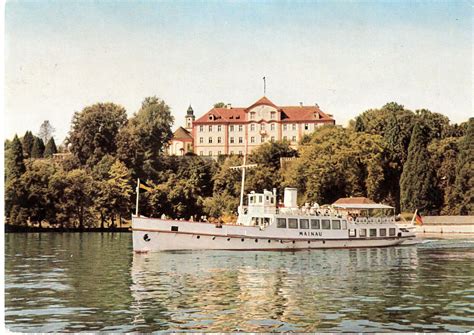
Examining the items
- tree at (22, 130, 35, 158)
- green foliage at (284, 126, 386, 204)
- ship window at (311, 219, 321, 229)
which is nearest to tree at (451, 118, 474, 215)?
green foliage at (284, 126, 386, 204)

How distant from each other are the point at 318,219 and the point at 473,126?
2088 centimetres

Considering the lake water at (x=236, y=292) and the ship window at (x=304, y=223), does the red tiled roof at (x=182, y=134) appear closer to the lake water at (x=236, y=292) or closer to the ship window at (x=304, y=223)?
the ship window at (x=304, y=223)

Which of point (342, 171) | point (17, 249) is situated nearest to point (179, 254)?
point (17, 249)

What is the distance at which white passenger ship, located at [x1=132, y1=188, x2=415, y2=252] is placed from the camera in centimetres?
3397

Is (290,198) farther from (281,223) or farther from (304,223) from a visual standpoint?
(281,223)

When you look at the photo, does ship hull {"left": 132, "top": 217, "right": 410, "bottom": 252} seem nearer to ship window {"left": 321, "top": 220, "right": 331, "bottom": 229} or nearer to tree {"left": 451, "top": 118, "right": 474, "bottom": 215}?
ship window {"left": 321, "top": 220, "right": 331, "bottom": 229}

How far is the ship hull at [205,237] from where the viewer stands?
33812 millimetres

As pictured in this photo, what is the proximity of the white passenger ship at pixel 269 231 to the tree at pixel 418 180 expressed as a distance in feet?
56.0

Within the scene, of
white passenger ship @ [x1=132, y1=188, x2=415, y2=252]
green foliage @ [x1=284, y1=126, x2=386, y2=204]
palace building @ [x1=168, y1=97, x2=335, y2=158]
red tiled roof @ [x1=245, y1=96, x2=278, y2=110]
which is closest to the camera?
white passenger ship @ [x1=132, y1=188, x2=415, y2=252]

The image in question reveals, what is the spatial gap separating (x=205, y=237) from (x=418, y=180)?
27.6 metres

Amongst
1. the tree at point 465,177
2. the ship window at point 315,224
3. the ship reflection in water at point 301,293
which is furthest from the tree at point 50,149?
the ship reflection in water at point 301,293

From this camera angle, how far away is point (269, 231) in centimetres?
3534

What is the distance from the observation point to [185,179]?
192ft

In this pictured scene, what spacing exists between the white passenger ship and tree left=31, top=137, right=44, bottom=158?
23.4 metres
